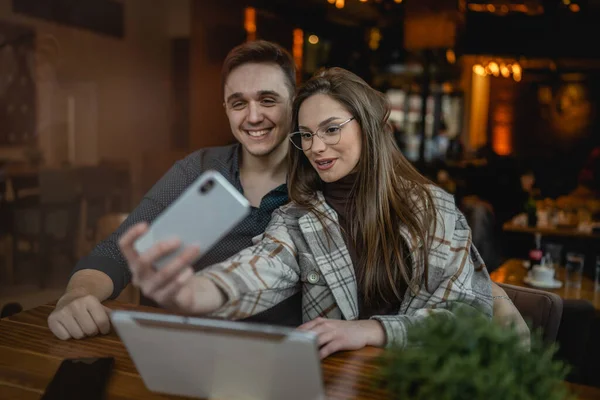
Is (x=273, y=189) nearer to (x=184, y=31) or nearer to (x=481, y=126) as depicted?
(x=184, y=31)

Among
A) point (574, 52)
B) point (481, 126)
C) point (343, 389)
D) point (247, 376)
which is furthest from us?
point (481, 126)

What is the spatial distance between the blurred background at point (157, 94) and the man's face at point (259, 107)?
1616mm

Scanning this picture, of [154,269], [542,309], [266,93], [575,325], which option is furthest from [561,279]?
[154,269]

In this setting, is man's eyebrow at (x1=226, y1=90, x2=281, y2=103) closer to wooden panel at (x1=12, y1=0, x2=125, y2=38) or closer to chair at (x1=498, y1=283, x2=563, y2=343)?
chair at (x1=498, y1=283, x2=563, y2=343)

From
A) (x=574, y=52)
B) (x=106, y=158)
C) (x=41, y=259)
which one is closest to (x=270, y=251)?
(x=41, y=259)

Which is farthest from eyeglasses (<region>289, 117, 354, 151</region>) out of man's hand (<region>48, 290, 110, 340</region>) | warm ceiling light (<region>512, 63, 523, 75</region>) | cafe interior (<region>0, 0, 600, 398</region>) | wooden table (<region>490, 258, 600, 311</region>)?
warm ceiling light (<region>512, 63, 523, 75</region>)

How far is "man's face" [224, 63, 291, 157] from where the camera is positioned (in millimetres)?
2113

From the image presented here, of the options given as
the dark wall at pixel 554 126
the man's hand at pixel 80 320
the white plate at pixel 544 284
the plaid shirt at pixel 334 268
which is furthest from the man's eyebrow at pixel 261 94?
the dark wall at pixel 554 126

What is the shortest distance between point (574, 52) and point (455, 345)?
8.43m

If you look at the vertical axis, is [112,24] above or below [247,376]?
above

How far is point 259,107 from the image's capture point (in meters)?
2.12

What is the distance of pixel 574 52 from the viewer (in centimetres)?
825

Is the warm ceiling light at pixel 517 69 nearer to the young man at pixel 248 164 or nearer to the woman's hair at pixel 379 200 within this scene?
the young man at pixel 248 164

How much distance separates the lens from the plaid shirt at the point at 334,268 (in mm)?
1570
